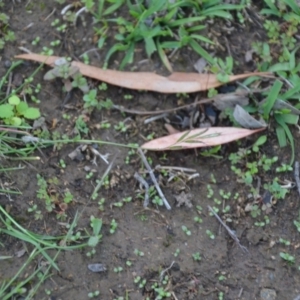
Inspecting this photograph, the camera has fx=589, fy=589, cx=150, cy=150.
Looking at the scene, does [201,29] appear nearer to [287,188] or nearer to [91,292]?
[287,188]

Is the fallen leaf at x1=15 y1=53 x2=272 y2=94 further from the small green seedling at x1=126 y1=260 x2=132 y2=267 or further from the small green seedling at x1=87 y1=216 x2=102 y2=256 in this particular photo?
the small green seedling at x1=126 y1=260 x2=132 y2=267

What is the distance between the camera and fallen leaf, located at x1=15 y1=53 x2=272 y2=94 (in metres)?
3.06

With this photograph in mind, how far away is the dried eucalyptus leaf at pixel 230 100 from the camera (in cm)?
304

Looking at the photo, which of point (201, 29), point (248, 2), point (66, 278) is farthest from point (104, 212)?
point (248, 2)

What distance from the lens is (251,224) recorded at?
2.85 m

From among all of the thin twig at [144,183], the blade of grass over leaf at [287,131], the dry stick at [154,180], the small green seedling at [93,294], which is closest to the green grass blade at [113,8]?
the dry stick at [154,180]

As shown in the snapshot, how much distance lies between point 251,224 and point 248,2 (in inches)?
48.7

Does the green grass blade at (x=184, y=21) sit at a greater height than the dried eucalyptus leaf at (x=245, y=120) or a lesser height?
greater

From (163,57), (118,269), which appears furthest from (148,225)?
(163,57)

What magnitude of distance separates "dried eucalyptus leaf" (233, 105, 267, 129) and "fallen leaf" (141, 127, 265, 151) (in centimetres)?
2

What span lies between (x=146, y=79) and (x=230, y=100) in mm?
449

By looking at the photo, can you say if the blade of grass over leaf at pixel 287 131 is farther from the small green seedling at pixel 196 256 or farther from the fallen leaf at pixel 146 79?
the small green seedling at pixel 196 256

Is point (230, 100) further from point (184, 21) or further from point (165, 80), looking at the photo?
point (184, 21)

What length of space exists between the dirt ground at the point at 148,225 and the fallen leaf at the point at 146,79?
46 millimetres
